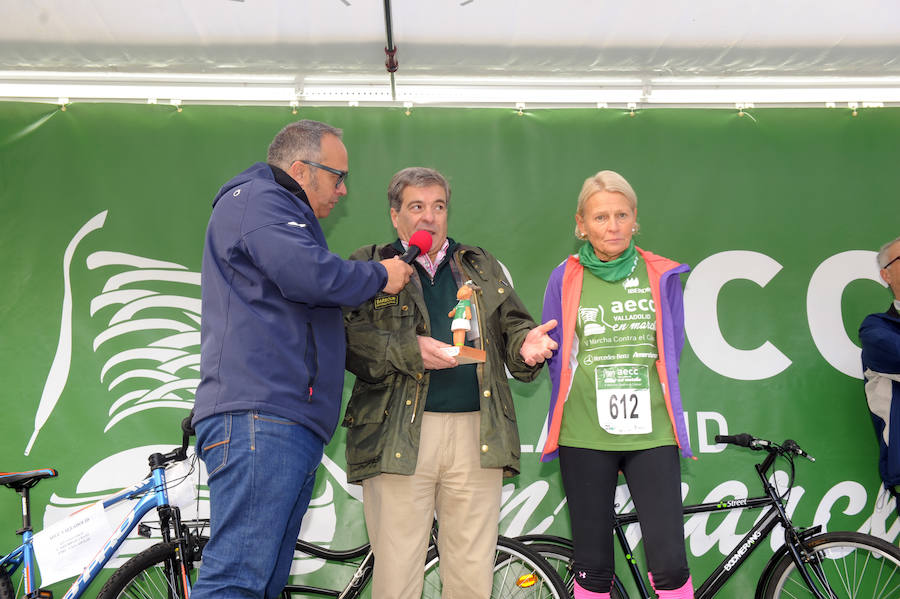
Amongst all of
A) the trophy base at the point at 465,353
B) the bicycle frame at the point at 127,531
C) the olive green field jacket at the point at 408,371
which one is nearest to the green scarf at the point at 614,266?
the olive green field jacket at the point at 408,371

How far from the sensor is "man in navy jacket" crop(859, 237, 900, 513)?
3.46 meters

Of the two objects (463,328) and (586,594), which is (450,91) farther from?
(586,594)

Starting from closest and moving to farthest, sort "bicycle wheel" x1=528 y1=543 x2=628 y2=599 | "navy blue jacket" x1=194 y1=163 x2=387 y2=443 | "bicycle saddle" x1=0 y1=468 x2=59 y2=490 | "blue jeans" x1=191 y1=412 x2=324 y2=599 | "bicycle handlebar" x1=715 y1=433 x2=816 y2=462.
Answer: "blue jeans" x1=191 y1=412 x2=324 y2=599 < "navy blue jacket" x1=194 y1=163 x2=387 y2=443 < "bicycle saddle" x1=0 y1=468 x2=59 y2=490 < "bicycle wheel" x1=528 y1=543 x2=628 y2=599 < "bicycle handlebar" x1=715 y1=433 x2=816 y2=462

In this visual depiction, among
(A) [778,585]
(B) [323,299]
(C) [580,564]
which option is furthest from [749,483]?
(B) [323,299]

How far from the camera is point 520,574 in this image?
3.12 metres

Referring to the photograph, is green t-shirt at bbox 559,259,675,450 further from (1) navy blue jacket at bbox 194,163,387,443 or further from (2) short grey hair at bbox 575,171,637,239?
(1) navy blue jacket at bbox 194,163,387,443

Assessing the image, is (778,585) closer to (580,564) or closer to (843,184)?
(580,564)

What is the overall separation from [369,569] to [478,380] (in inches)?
41.8

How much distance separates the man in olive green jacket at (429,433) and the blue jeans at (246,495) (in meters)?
0.54

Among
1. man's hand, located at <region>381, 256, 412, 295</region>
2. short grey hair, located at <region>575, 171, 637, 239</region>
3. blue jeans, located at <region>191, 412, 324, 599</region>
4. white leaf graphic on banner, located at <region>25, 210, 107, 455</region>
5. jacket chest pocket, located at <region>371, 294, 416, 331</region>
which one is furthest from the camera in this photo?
white leaf graphic on banner, located at <region>25, 210, 107, 455</region>

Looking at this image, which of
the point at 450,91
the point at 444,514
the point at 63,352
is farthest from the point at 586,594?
the point at 63,352

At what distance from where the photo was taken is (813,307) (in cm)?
403

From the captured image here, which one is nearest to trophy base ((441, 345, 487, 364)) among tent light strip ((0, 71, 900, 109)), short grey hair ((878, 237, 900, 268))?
tent light strip ((0, 71, 900, 109))

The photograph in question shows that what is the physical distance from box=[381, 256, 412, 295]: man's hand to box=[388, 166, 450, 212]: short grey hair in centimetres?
51
